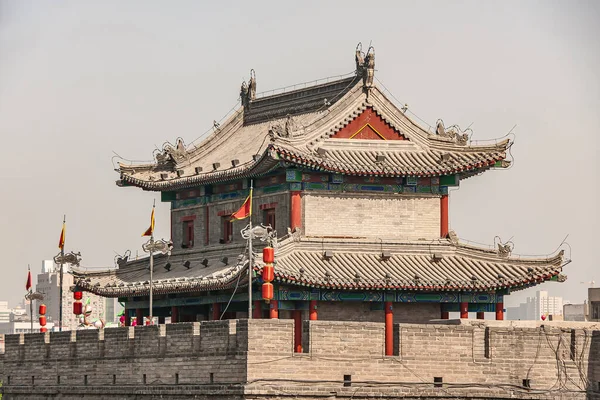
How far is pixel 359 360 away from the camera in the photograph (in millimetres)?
55438

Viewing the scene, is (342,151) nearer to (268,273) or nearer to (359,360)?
(268,273)

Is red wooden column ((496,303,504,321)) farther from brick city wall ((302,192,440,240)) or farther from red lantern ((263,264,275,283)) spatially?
red lantern ((263,264,275,283))

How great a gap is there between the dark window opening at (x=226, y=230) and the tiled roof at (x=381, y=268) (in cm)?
96

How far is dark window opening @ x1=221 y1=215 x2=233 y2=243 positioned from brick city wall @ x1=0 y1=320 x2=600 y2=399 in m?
8.35

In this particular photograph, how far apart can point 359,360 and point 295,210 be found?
899 centimetres

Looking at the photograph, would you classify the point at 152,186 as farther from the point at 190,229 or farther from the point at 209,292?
the point at 209,292

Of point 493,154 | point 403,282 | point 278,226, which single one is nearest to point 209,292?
point 278,226

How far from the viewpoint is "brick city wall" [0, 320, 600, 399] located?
179 feet

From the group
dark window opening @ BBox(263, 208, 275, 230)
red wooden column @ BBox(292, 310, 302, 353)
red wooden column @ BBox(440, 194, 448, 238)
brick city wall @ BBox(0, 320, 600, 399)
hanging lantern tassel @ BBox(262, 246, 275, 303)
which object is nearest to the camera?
brick city wall @ BBox(0, 320, 600, 399)

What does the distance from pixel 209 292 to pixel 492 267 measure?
35.0 feet

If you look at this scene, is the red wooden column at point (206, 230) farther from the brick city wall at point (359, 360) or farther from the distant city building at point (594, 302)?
the distant city building at point (594, 302)

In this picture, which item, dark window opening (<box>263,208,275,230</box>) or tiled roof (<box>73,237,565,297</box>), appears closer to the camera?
tiled roof (<box>73,237,565,297</box>)

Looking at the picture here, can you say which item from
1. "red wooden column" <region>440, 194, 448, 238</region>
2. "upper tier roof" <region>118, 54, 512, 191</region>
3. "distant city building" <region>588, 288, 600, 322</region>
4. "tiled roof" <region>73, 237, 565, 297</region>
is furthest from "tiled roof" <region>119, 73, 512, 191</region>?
"distant city building" <region>588, 288, 600, 322</region>

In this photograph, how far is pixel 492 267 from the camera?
63.5m
